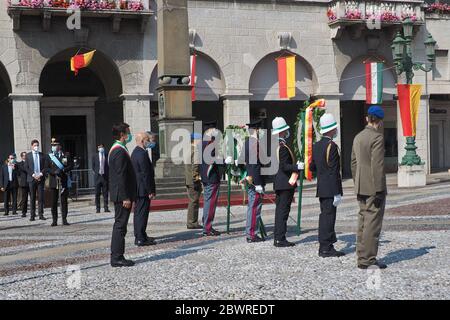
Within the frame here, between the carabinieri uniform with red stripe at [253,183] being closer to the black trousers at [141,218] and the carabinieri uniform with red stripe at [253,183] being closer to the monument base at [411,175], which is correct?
the black trousers at [141,218]

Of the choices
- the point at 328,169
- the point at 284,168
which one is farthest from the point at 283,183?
the point at 328,169

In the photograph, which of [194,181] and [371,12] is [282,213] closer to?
[194,181]

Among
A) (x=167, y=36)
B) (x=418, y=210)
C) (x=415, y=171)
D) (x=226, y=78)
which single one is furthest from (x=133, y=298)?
(x=226, y=78)

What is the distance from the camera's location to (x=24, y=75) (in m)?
22.0

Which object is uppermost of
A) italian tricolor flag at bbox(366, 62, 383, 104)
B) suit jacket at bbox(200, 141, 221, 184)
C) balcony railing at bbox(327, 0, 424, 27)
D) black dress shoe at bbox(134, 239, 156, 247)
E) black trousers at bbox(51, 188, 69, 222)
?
balcony railing at bbox(327, 0, 424, 27)

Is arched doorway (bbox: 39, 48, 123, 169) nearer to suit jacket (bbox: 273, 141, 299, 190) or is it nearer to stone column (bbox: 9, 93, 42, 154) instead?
stone column (bbox: 9, 93, 42, 154)

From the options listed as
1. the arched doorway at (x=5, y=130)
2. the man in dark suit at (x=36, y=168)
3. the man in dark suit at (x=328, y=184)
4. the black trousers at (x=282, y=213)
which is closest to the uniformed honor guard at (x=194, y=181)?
the black trousers at (x=282, y=213)

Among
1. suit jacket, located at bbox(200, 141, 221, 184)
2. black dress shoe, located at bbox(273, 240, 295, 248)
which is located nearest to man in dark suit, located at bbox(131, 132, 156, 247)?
suit jacket, located at bbox(200, 141, 221, 184)

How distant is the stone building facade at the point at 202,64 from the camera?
22.1 m

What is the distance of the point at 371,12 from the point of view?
25906mm

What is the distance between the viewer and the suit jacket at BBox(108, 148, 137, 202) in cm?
860

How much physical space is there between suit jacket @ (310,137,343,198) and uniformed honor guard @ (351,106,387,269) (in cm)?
79

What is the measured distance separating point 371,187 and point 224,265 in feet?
6.88

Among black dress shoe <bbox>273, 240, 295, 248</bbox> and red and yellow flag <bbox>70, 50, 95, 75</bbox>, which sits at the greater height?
red and yellow flag <bbox>70, 50, 95, 75</bbox>
